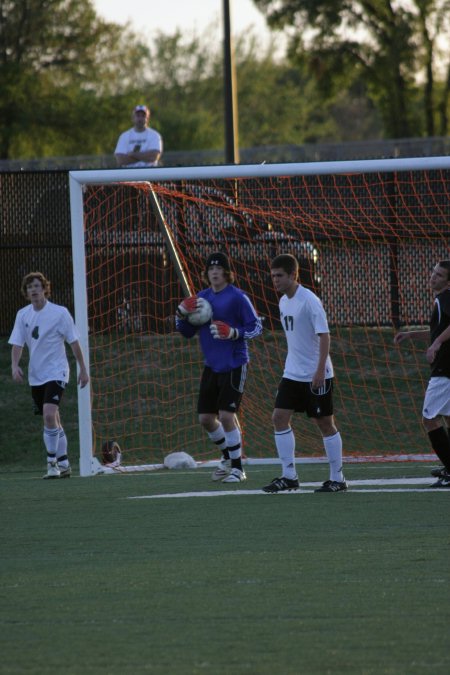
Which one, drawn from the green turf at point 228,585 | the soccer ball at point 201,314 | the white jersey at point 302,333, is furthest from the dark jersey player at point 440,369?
the soccer ball at point 201,314

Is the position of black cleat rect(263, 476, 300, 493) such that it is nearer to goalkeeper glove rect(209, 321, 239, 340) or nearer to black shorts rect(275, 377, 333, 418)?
black shorts rect(275, 377, 333, 418)

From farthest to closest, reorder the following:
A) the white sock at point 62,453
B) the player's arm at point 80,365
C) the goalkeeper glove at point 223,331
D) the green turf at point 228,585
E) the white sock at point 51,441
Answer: the white sock at point 62,453 → the white sock at point 51,441 → the player's arm at point 80,365 → the goalkeeper glove at point 223,331 → the green turf at point 228,585

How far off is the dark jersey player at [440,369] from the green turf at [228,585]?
1.51 feet

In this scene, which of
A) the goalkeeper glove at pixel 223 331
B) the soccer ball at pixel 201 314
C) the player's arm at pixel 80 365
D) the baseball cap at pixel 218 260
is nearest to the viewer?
the goalkeeper glove at pixel 223 331

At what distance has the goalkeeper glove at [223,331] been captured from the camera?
1051cm

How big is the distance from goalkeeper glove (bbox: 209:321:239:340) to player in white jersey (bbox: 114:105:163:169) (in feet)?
20.7

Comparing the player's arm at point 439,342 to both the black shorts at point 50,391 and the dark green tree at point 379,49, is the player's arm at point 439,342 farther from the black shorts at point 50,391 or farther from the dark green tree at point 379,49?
the dark green tree at point 379,49

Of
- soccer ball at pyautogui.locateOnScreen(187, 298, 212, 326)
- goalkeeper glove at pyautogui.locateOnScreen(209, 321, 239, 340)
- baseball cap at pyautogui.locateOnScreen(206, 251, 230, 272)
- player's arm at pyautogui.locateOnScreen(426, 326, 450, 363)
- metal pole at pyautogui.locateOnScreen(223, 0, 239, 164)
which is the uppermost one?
metal pole at pyautogui.locateOnScreen(223, 0, 239, 164)

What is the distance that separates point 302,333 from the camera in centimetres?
959

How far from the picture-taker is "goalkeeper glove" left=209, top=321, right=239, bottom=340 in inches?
414

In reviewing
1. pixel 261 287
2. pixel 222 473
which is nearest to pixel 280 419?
pixel 222 473

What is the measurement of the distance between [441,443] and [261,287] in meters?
6.59

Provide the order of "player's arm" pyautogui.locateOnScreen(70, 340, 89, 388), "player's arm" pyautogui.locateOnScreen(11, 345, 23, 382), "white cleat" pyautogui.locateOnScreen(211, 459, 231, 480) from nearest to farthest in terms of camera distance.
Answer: "white cleat" pyautogui.locateOnScreen(211, 459, 231, 480)
"player's arm" pyautogui.locateOnScreen(11, 345, 23, 382)
"player's arm" pyautogui.locateOnScreen(70, 340, 89, 388)

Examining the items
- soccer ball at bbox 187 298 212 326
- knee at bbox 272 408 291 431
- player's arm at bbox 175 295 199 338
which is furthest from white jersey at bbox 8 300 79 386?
knee at bbox 272 408 291 431
